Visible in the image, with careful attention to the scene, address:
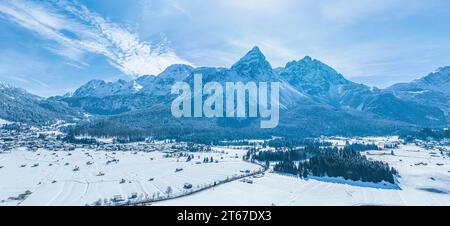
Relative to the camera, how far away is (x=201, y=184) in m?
72.0

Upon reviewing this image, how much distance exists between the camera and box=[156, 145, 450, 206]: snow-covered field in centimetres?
5788

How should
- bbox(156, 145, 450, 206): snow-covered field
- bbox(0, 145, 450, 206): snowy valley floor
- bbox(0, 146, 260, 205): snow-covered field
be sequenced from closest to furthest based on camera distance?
bbox(156, 145, 450, 206): snow-covered field → bbox(0, 145, 450, 206): snowy valley floor → bbox(0, 146, 260, 205): snow-covered field

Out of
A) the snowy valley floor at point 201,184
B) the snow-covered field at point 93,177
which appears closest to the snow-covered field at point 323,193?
the snowy valley floor at point 201,184

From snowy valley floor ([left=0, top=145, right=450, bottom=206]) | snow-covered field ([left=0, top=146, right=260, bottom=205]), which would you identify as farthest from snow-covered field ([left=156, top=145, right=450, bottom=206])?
snow-covered field ([left=0, top=146, right=260, bottom=205])

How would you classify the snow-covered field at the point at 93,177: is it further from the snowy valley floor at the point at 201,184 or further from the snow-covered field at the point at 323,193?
the snow-covered field at the point at 323,193

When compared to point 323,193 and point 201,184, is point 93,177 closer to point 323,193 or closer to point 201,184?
point 201,184

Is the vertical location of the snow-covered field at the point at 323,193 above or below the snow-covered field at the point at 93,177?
below

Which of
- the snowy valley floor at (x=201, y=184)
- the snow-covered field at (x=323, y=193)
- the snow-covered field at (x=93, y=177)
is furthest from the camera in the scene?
the snow-covered field at (x=93, y=177)

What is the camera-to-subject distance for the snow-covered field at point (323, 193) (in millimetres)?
57875

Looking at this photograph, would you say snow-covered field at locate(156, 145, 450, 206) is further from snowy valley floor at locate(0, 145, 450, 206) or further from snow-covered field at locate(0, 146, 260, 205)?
snow-covered field at locate(0, 146, 260, 205)

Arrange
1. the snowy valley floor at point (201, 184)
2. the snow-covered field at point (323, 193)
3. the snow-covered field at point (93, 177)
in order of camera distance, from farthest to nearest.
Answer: the snow-covered field at point (93, 177) → the snowy valley floor at point (201, 184) → the snow-covered field at point (323, 193)
